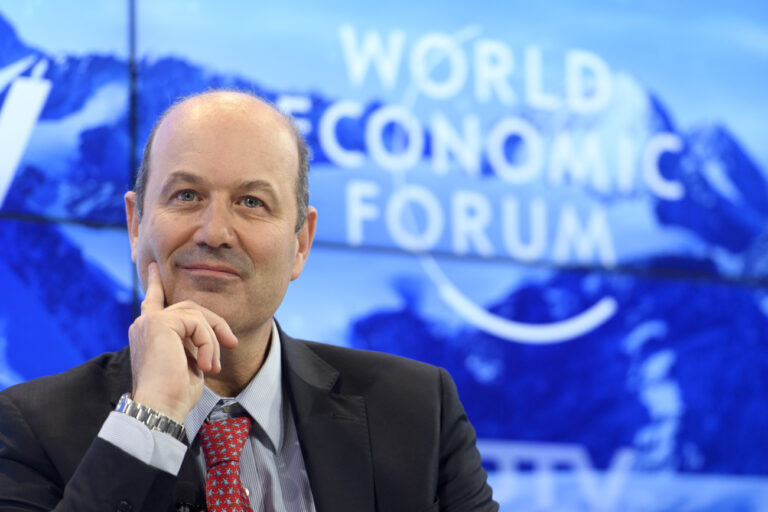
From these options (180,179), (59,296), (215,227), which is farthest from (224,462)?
(59,296)

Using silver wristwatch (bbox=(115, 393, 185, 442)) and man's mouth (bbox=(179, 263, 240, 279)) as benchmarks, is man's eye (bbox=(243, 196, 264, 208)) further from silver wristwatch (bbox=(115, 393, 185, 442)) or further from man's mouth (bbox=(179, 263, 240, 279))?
silver wristwatch (bbox=(115, 393, 185, 442))

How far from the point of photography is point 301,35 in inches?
134

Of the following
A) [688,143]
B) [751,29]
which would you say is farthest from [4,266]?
[751,29]

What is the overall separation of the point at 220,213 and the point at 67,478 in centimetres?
55

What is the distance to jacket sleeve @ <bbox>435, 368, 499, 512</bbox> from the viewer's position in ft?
6.19

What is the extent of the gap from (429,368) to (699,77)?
2530 mm

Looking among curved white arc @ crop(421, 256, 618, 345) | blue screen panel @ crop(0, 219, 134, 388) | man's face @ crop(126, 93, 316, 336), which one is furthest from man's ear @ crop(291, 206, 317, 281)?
curved white arc @ crop(421, 256, 618, 345)

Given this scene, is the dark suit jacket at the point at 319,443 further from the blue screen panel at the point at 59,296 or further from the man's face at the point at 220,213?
the blue screen panel at the point at 59,296

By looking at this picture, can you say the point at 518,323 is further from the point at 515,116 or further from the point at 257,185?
the point at 257,185

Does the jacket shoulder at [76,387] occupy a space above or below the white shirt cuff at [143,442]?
above

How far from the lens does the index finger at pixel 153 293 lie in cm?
176

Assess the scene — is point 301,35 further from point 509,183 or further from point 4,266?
point 4,266

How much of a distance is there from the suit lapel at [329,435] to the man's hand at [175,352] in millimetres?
253

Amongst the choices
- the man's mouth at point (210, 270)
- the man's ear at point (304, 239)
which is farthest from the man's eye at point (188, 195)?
the man's ear at point (304, 239)
